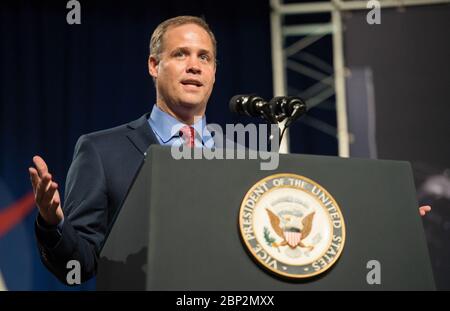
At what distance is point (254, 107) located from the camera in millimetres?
1540

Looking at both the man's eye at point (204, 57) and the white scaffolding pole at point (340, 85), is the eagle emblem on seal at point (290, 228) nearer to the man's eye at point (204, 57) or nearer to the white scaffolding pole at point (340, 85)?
the man's eye at point (204, 57)

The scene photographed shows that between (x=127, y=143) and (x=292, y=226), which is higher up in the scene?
(x=127, y=143)

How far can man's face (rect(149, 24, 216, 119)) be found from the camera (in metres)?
1.85

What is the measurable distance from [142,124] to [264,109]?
0.45 meters

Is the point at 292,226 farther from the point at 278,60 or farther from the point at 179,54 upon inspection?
the point at 278,60

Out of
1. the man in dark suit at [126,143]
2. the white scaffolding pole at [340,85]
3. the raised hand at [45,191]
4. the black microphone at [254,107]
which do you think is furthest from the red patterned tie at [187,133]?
the white scaffolding pole at [340,85]

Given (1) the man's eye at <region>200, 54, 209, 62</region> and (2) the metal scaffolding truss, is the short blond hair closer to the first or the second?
(1) the man's eye at <region>200, 54, 209, 62</region>

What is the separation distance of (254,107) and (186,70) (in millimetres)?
368

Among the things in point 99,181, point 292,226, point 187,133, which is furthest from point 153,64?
point 292,226

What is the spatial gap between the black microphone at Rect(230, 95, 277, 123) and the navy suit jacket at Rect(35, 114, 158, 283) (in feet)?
0.82

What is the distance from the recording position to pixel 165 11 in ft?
17.0

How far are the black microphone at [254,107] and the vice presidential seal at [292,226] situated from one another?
0.31 metres
